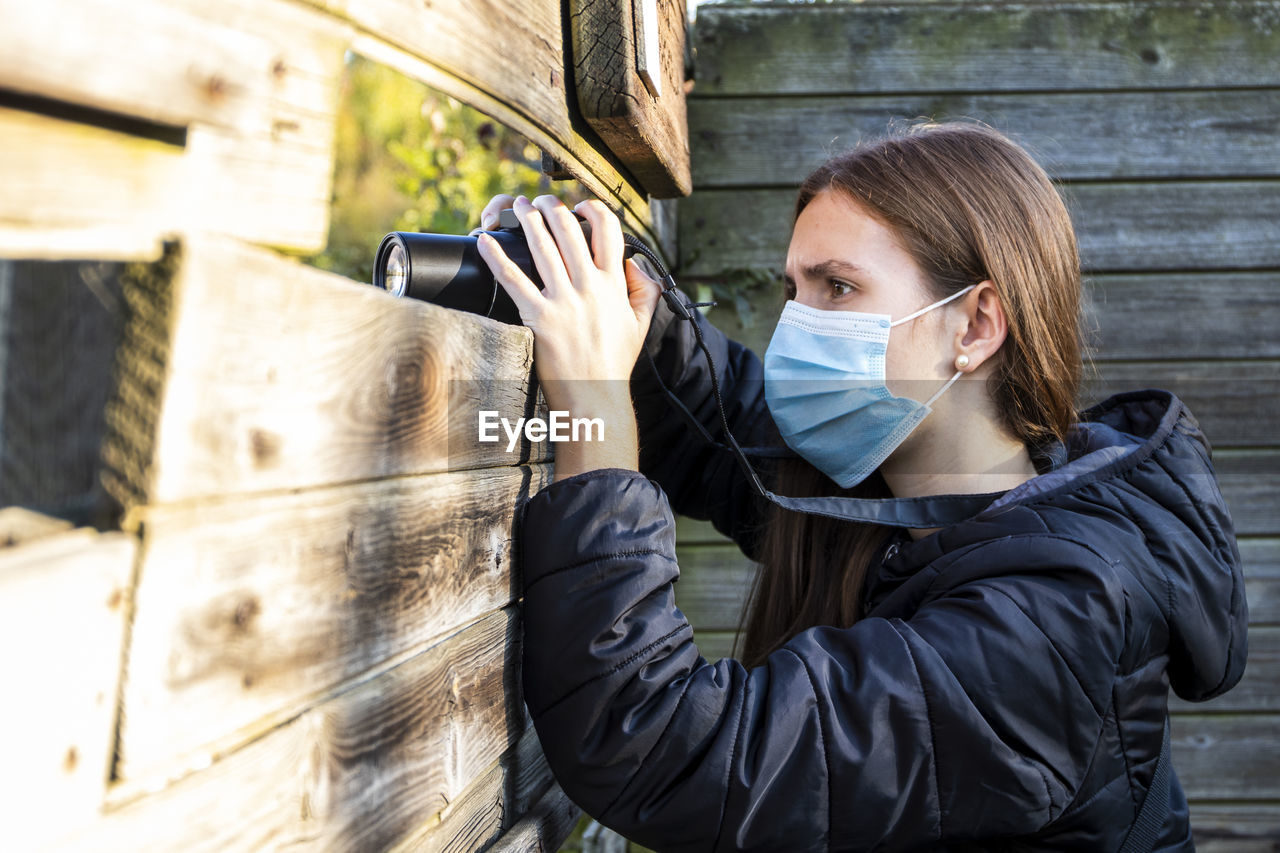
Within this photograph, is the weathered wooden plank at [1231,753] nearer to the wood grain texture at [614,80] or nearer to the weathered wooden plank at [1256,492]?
the weathered wooden plank at [1256,492]

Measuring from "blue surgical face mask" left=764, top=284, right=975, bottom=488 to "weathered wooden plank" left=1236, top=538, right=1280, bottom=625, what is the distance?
1.48 meters

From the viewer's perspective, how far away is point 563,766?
1.01 metres

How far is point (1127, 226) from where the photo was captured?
96.6 inches

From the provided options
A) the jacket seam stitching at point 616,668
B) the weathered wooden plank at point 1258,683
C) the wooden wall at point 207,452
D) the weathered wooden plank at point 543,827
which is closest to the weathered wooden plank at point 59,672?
the wooden wall at point 207,452

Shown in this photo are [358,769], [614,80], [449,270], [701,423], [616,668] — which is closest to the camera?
[358,769]

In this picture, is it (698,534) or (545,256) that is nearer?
(545,256)

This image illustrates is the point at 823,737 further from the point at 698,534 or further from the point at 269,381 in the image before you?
the point at 698,534

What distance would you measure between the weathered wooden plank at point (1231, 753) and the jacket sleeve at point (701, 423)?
4.77 ft

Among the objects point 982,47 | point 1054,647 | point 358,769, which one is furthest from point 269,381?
point 982,47

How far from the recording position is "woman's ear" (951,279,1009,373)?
1.50 metres

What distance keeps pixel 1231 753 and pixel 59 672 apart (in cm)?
282

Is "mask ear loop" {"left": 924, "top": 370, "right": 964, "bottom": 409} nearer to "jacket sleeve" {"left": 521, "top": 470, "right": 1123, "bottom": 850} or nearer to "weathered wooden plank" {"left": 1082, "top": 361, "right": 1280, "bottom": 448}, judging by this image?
"jacket sleeve" {"left": 521, "top": 470, "right": 1123, "bottom": 850}

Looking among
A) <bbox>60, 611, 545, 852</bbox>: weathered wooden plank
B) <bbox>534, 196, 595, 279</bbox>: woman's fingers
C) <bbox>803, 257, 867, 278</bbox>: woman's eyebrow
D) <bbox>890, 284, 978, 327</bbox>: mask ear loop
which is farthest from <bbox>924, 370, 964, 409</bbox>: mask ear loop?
<bbox>60, 611, 545, 852</bbox>: weathered wooden plank

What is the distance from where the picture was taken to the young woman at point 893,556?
1.01 meters
